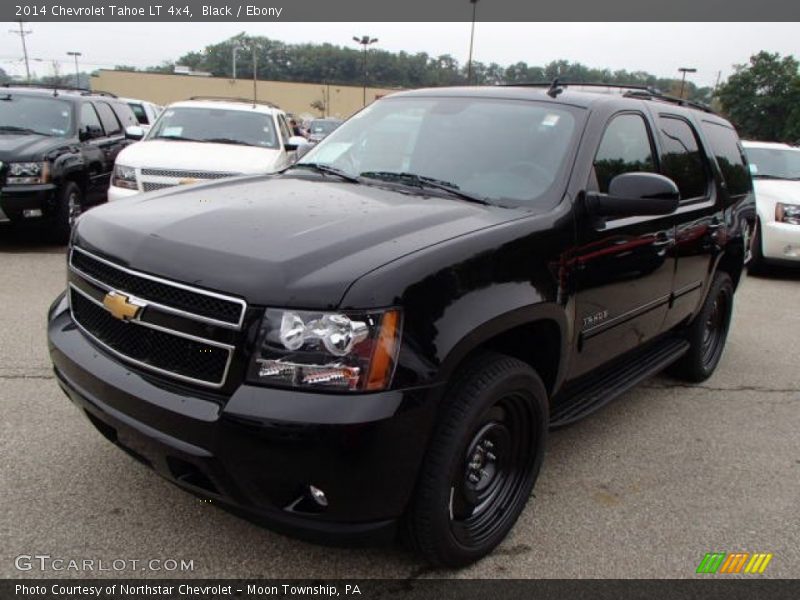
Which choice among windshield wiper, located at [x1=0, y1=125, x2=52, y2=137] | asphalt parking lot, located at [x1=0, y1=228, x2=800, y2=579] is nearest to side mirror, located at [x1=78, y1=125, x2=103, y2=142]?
windshield wiper, located at [x1=0, y1=125, x2=52, y2=137]

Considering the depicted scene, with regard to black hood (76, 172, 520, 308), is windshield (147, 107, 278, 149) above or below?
below

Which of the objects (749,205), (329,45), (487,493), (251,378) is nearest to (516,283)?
(487,493)

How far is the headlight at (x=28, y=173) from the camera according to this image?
730 cm

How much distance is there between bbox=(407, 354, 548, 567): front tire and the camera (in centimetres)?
226

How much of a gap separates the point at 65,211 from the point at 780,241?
9055 mm

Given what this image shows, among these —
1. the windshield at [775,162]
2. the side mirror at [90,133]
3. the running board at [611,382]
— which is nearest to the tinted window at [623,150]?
the running board at [611,382]

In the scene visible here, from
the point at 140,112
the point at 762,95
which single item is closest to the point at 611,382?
the point at 140,112

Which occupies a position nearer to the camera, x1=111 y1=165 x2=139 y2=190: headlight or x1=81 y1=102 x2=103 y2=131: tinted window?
x1=111 y1=165 x2=139 y2=190: headlight

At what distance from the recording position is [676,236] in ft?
12.4

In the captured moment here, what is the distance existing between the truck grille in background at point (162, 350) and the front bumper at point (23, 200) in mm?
5706

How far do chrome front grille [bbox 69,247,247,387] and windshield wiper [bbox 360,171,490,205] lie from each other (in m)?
1.30

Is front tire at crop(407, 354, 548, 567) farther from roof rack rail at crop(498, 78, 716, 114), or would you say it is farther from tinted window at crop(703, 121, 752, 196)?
tinted window at crop(703, 121, 752, 196)

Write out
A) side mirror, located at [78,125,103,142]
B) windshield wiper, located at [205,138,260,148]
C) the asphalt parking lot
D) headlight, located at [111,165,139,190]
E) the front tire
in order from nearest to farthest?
the front tire < the asphalt parking lot < headlight, located at [111,165,139,190] < windshield wiper, located at [205,138,260,148] < side mirror, located at [78,125,103,142]

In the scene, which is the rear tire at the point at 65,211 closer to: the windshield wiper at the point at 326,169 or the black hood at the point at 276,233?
the windshield wiper at the point at 326,169
